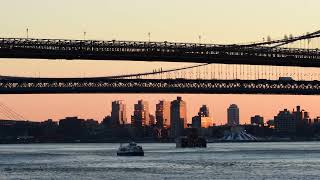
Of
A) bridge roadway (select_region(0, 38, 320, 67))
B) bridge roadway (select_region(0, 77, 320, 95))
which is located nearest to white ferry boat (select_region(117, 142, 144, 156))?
Result: bridge roadway (select_region(0, 77, 320, 95))

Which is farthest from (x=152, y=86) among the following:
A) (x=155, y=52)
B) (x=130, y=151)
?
(x=155, y=52)

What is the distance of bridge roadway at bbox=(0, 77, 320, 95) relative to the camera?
10725cm

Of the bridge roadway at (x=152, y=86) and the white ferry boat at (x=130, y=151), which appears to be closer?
the white ferry boat at (x=130, y=151)

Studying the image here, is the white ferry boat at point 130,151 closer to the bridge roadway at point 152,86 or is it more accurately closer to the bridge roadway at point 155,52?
the bridge roadway at point 152,86

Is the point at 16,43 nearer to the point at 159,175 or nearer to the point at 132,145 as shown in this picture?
the point at 159,175

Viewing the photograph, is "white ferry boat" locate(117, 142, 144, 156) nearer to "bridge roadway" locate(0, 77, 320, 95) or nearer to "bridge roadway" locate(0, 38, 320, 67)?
"bridge roadway" locate(0, 77, 320, 95)

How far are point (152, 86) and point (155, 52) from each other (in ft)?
115

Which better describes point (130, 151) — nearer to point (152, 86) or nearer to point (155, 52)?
point (152, 86)

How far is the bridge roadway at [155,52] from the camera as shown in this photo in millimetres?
71938

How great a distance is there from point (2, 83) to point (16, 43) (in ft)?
131

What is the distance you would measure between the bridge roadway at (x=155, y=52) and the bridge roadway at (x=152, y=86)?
2599cm

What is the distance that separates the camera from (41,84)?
111062mm

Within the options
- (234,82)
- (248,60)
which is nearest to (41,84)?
(234,82)

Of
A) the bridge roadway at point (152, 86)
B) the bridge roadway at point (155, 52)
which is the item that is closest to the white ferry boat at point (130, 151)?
the bridge roadway at point (152, 86)
